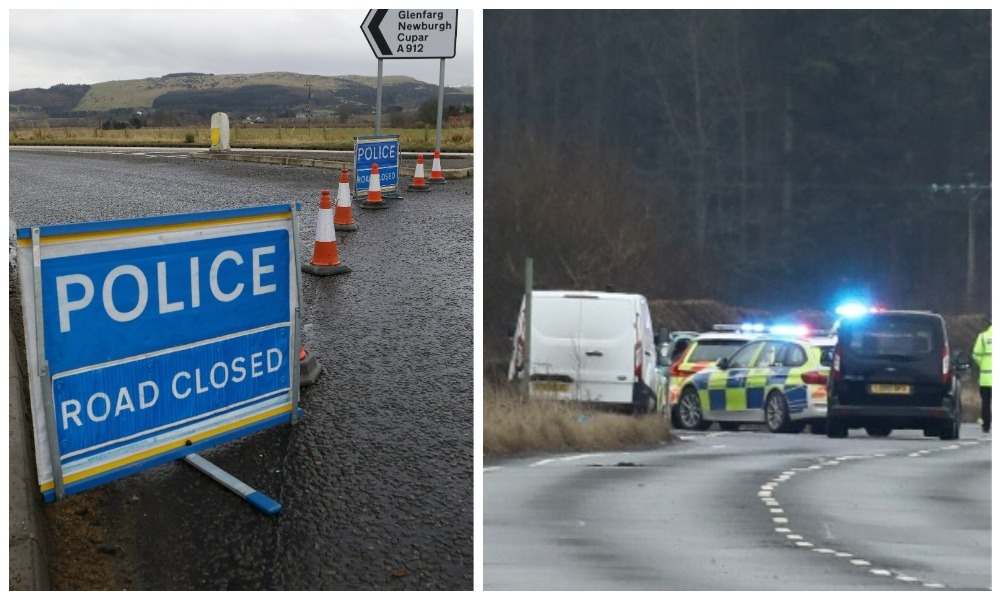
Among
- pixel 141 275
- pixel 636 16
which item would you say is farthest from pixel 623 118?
pixel 141 275

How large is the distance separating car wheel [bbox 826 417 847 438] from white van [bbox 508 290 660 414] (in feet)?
6.38

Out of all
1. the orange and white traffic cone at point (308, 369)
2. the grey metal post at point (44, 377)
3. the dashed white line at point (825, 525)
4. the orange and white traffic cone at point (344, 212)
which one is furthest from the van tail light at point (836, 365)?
the grey metal post at point (44, 377)

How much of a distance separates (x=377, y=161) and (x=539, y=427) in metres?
6.64

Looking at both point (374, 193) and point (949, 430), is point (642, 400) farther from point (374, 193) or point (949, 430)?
point (374, 193)

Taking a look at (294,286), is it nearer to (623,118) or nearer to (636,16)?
(636,16)

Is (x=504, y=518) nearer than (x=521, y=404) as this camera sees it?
Yes

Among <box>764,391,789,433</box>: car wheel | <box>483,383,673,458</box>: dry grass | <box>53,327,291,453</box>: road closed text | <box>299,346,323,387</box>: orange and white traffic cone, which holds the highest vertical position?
<box>53,327,291,453</box>: road closed text

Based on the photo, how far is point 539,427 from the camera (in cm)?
866

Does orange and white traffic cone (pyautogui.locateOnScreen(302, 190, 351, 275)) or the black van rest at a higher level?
orange and white traffic cone (pyautogui.locateOnScreen(302, 190, 351, 275))

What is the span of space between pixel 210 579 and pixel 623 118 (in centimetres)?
754

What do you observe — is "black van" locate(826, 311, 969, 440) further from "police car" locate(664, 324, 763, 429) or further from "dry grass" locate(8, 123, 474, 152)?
"dry grass" locate(8, 123, 474, 152)

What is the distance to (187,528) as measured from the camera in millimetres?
3840

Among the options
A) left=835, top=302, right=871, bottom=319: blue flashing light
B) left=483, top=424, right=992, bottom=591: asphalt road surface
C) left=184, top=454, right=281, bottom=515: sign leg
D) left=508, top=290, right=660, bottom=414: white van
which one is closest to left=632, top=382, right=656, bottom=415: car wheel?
left=508, top=290, right=660, bottom=414: white van

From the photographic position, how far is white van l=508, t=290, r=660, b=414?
1089 centimetres
